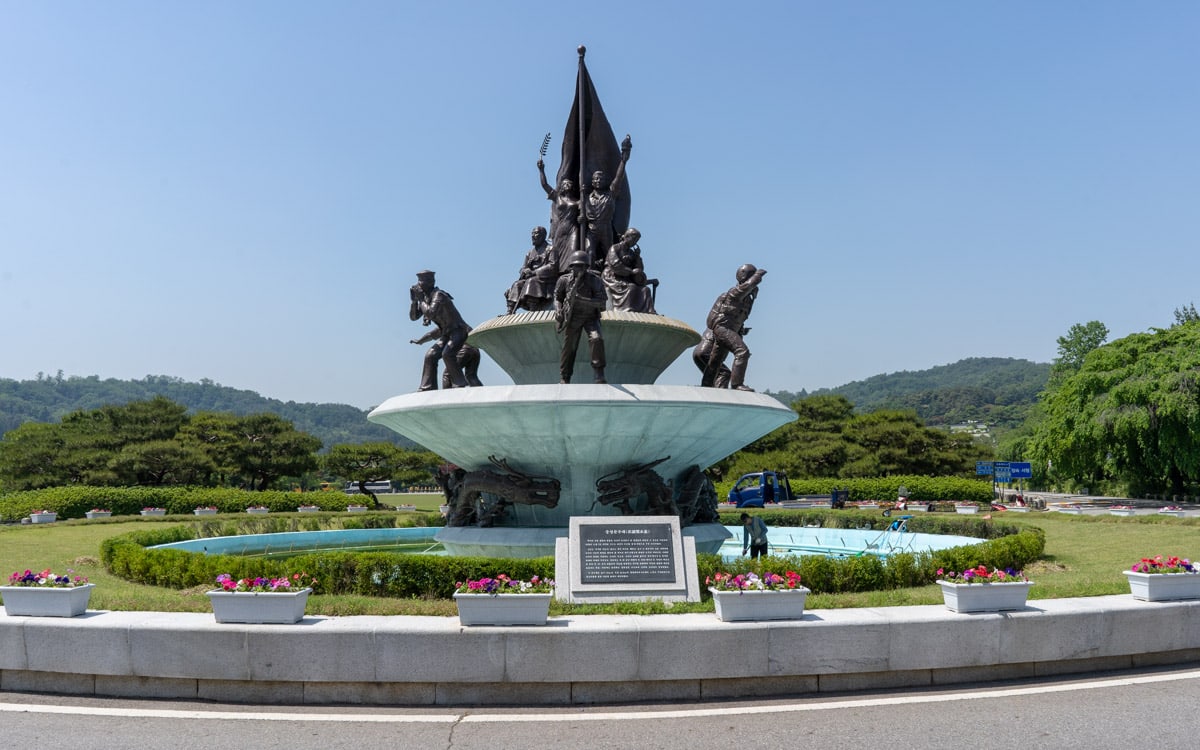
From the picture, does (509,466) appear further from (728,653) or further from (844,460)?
(844,460)

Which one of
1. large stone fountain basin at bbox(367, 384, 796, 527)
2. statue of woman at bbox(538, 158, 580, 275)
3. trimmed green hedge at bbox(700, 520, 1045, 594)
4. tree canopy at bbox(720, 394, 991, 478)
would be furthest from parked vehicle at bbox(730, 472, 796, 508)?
trimmed green hedge at bbox(700, 520, 1045, 594)

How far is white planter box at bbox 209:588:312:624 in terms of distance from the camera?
282 inches

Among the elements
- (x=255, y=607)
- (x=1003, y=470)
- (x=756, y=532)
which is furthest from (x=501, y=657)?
(x=1003, y=470)

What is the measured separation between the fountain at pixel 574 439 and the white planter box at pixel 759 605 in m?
5.82

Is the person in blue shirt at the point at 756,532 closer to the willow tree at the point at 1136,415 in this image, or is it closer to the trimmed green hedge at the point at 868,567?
the trimmed green hedge at the point at 868,567

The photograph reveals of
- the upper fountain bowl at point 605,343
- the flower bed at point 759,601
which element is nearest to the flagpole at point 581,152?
the upper fountain bowl at point 605,343

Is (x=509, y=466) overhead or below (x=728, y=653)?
overhead

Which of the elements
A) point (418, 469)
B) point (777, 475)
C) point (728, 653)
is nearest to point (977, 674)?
point (728, 653)

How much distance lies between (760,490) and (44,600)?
3554 cm

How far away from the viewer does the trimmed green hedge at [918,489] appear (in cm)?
3819

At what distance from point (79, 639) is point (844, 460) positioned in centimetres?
5280

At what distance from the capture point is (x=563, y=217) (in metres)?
22.1

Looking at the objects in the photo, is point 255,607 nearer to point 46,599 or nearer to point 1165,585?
point 46,599

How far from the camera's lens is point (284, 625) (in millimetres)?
7148
